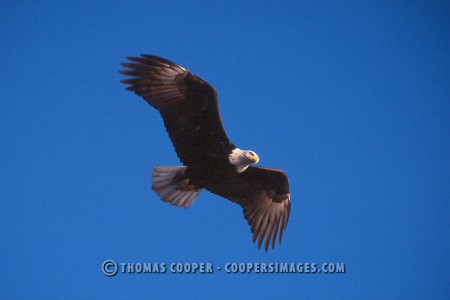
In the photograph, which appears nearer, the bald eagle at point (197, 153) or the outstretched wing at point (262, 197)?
the bald eagle at point (197, 153)

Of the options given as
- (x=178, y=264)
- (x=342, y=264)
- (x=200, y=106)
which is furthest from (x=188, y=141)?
(x=342, y=264)

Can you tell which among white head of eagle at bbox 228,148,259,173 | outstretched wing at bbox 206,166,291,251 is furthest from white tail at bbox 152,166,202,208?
white head of eagle at bbox 228,148,259,173

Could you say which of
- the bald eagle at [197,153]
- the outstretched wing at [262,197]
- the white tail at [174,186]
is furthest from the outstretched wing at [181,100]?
the outstretched wing at [262,197]

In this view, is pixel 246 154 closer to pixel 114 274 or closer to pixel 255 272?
pixel 255 272

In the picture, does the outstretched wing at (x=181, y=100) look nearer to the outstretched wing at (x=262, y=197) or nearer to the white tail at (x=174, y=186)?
the white tail at (x=174, y=186)

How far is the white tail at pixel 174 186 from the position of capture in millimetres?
8234

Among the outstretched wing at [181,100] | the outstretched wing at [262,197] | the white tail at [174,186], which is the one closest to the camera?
the outstretched wing at [181,100]

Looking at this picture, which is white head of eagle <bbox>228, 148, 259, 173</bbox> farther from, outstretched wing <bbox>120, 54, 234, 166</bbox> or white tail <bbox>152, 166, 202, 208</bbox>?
white tail <bbox>152, 166, 202, 208</bbox>

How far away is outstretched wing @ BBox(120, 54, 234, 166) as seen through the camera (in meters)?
7.65

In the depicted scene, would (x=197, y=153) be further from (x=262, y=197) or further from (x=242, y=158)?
(x=262, y=197)

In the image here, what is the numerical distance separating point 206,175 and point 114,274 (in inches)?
70.4

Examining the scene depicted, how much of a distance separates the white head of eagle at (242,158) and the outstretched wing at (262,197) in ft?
1.73

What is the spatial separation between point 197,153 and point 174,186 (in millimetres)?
712

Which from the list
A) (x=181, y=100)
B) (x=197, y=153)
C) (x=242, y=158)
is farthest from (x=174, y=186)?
(x=181, y=100)
